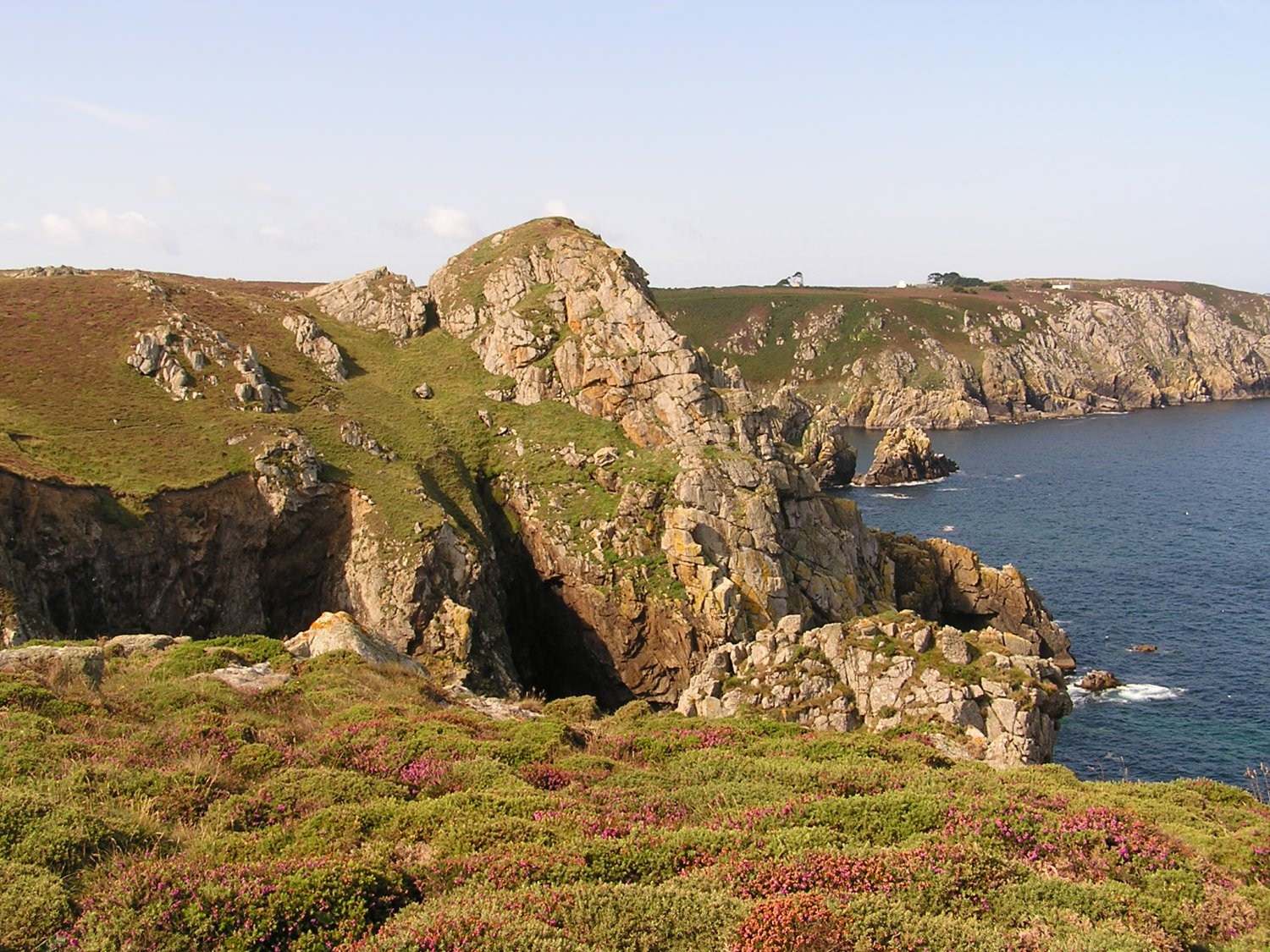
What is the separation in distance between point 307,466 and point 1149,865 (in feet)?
174

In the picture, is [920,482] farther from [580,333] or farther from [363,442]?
[363,442]

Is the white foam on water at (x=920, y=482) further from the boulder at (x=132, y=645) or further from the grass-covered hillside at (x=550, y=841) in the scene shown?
the boulder at (x=132, y=645)

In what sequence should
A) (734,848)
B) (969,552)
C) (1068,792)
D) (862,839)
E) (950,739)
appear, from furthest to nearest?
(969,552)
(950,739)
(1068,792)
(862,839)
(734,848)

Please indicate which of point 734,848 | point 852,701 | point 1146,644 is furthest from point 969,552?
point 734,848

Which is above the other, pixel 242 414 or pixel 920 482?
pixel 242 414

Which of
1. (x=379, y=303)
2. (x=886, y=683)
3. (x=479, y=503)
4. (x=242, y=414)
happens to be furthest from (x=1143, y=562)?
(x=242, y=414)

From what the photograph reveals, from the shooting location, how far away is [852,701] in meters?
49.8

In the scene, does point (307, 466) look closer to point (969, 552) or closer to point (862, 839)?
point (862, 839)

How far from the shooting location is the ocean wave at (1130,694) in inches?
2486

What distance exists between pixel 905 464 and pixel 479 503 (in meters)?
104

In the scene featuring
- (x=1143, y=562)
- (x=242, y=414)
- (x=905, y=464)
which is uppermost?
(x=242, y=414)

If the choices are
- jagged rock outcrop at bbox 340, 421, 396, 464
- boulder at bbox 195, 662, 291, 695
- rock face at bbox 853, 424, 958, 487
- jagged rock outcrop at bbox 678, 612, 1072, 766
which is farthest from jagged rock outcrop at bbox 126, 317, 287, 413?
rock face at bbox 853, 424, 958, 487

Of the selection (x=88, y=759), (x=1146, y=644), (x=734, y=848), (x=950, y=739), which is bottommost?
(x=1146, y=644)

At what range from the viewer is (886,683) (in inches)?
1941
